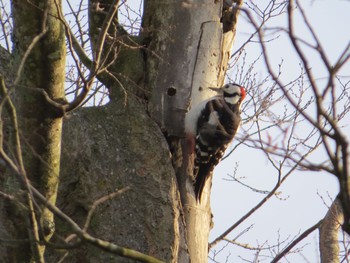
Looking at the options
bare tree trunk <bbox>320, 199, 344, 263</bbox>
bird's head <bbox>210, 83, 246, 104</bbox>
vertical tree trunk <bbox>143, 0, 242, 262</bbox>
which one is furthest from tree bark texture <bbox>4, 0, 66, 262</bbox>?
bare tree trunk <bbox>320, 199, 344, 263</bbox>

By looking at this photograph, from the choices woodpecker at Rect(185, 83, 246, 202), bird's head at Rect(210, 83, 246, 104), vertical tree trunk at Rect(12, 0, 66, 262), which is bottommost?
vertical tree trunk at Rect(12, 0, 66, 262)

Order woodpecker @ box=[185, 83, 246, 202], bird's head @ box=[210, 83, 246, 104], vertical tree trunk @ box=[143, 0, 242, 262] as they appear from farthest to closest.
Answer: bird's head @ box=[210, 83, 246, 104] < woodpecker @ box=[185, 83, 246, 202] < vertical tree trunk @ box=[143, 0, 242, 262]

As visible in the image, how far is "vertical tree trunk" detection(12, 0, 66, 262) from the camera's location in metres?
3.76

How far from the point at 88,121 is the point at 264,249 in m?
2.39

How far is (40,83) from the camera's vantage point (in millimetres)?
3850

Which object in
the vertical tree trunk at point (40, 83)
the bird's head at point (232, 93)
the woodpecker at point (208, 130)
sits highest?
the bird's head at point (232, 93)

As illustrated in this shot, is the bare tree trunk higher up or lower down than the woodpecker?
lower down

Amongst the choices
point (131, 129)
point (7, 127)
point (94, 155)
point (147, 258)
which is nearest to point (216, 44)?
point (131, 129)

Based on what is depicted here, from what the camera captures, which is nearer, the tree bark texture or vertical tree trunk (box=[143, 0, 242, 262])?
the tree bark texture

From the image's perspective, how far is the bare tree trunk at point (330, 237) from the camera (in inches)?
254

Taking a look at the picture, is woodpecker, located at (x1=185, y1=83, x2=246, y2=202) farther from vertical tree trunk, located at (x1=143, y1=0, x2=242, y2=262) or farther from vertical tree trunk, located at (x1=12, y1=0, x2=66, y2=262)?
vertical tree trunk, located at (x1=12, y1=0, x2=66, y2=262)

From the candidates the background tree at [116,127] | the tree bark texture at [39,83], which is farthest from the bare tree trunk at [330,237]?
the tree bark texture at [39,83]

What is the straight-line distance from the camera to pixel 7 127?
4.47m

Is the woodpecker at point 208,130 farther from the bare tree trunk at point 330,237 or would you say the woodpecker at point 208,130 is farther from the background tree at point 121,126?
the bare tree trunk at point 330,237
